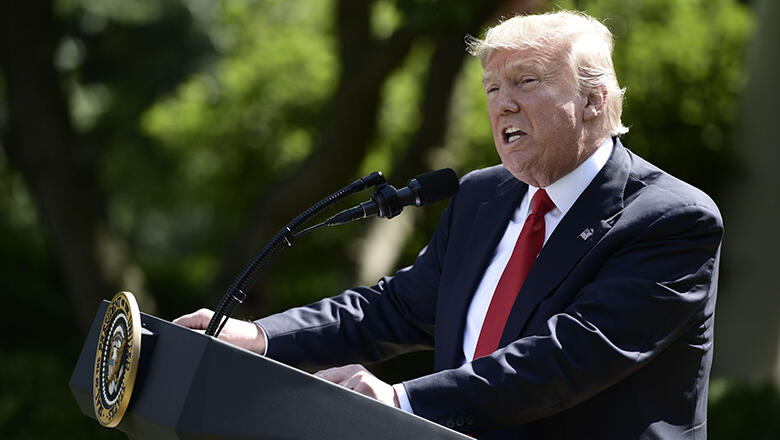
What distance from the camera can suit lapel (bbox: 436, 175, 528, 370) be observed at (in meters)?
2.27

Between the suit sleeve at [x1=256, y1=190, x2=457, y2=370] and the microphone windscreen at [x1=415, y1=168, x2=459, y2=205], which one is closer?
the microphone windscreen at [x1=415, y1=168, x2=459, y2=205]

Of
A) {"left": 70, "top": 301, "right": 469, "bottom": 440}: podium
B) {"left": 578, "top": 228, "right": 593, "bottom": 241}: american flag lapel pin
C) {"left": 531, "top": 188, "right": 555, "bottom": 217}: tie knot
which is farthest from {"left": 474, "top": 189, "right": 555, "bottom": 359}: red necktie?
{"left": 70, "top": 301, "right": 469, "bottom": 440}: podium

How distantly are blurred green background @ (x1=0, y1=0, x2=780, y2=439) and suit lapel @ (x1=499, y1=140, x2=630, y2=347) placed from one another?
278cm

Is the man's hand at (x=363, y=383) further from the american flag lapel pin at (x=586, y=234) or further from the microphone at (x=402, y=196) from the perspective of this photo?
the american flag lapel pin at (x=586, y=234)

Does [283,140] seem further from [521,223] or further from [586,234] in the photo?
[586,234]

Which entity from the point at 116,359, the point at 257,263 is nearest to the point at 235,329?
the point at 257,263

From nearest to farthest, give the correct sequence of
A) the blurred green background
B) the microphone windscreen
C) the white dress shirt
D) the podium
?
1. the podium
2. the microphone windscreen
3. the white dress shirt
4. the blurred green background

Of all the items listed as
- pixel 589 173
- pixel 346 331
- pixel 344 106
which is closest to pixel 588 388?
pixel 589 173

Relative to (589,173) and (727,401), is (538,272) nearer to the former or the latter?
(589,173)

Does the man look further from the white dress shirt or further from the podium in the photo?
the podium

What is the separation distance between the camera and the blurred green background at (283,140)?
6184mm

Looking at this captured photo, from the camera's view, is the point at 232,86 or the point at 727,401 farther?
the point at 232,86

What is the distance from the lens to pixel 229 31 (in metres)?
12.5

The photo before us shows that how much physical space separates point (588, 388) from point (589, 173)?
1.79ft
